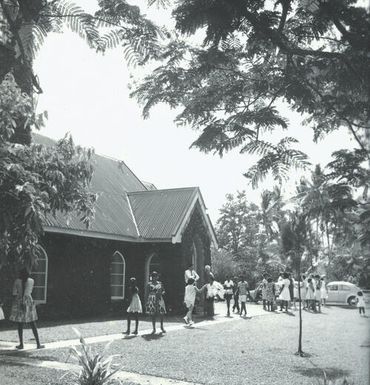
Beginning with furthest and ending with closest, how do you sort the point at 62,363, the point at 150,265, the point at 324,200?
the point at 150,265 < the point at 62,363 < the point at 324,200

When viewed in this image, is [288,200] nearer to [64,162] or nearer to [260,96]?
[260,96]

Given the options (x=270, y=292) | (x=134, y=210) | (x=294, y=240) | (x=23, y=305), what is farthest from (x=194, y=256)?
(x=23, y=305)

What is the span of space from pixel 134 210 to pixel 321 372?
1685 centimetres

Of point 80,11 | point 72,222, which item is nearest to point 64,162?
point 80,11

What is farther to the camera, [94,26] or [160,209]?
[160,209]

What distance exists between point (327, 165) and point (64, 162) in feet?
22.6

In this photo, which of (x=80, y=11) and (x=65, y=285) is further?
(x=65, y=285)

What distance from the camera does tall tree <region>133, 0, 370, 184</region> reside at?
127 inches

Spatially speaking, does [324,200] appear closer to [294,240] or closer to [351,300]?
[294,240]

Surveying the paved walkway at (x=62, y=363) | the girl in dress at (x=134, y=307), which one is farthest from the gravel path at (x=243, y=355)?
the girl in dress at (x=134, y=307)

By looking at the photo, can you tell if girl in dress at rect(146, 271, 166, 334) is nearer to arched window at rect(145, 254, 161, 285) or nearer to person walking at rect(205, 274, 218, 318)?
person walking at rect(205, 274, 218, 318)

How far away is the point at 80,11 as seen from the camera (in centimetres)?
431

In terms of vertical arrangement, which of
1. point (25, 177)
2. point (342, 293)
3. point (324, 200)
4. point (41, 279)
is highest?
point (25, 177)

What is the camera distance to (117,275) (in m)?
21.9
